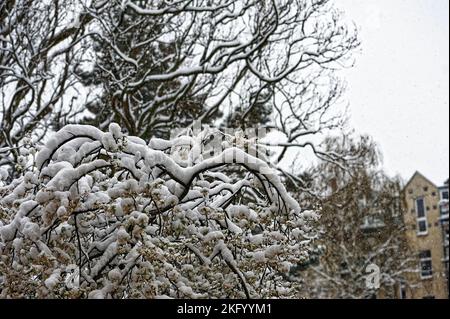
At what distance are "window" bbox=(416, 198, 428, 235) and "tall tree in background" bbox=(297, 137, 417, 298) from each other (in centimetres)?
1504

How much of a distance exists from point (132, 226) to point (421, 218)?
121 feet

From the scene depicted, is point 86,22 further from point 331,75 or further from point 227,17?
point 331,75

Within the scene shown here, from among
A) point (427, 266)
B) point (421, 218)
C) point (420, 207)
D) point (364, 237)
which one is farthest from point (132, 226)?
point (420, 207)

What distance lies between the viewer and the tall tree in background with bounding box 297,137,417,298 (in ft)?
66.7

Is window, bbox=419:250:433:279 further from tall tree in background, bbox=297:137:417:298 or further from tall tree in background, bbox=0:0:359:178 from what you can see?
tall tree in background, bbox=0:0:359:178

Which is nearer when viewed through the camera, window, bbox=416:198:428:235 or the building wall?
the building wall

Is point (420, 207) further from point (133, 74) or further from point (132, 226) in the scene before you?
point (132, 226)

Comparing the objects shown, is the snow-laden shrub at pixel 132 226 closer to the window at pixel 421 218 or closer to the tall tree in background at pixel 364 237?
the tall tree in background at pixel 364 237

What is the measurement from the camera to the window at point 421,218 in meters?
37.1

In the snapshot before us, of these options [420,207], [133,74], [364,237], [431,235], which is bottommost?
[364,237]

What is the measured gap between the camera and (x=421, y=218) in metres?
37.5

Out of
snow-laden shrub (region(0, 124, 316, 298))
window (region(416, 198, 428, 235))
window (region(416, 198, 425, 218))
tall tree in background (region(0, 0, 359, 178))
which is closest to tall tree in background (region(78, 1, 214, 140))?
tall tree in background (region(0, 0, 359, 178))

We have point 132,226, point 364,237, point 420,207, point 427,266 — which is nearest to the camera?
point 132,226

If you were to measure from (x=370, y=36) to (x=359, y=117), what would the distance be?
3736 millimetres
